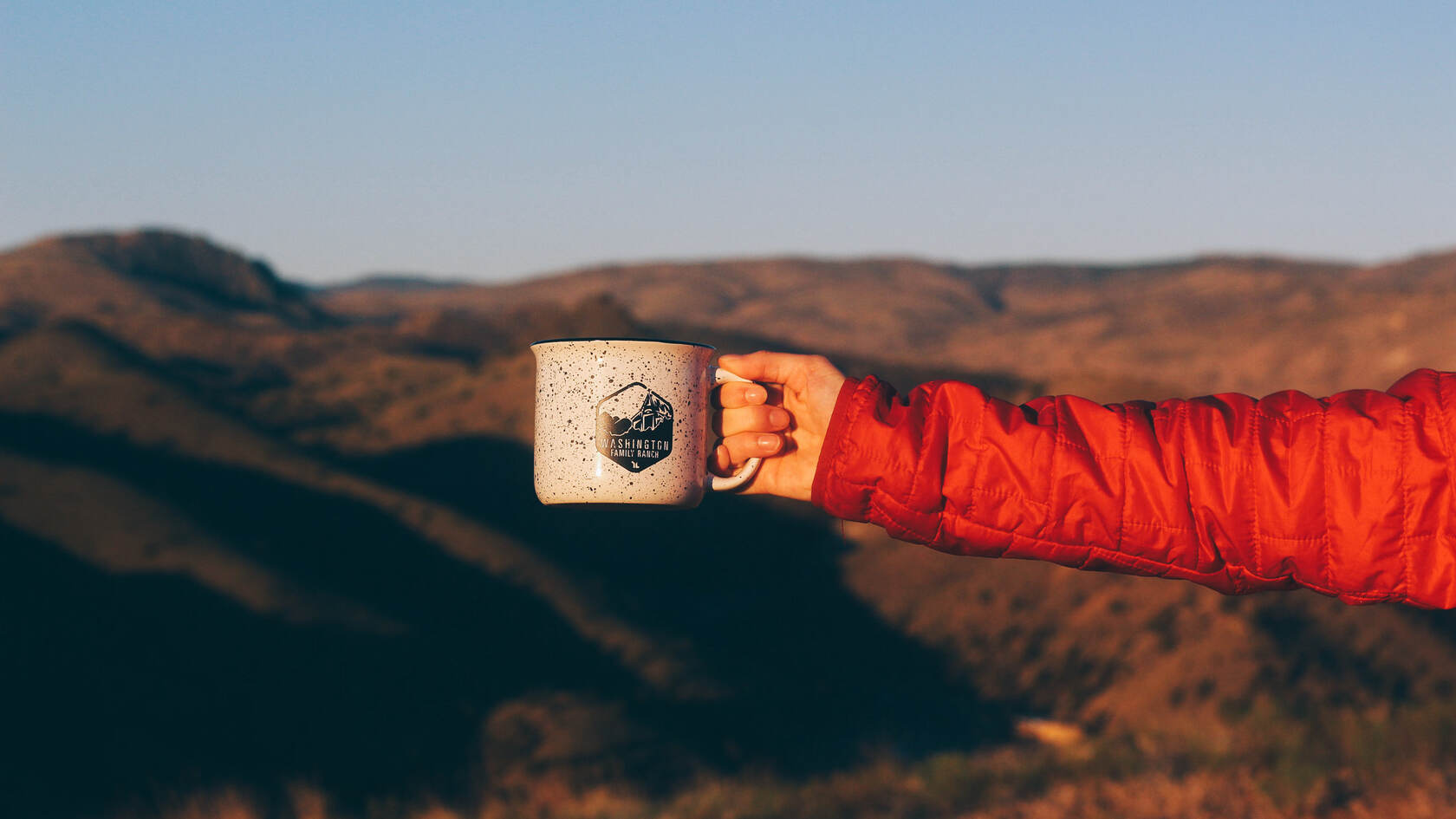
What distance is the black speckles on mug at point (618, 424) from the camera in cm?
203

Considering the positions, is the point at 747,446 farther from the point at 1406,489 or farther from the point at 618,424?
the point at 1406,489

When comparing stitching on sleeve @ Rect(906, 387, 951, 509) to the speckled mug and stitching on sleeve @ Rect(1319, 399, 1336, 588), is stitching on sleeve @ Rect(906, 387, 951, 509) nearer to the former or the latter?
the speckled mug

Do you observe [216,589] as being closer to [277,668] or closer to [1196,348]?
[277,668]

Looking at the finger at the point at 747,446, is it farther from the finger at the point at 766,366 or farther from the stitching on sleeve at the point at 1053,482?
the stitching on sleeve at the point at 1053,482

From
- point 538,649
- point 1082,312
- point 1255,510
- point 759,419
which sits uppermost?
point 759,419

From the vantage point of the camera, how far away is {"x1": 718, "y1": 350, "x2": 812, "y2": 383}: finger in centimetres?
224

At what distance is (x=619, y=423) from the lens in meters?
2.03

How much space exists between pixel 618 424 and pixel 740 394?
29 cm

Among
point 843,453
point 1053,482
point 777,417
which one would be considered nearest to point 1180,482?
point 1053,482

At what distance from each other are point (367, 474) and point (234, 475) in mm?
1894

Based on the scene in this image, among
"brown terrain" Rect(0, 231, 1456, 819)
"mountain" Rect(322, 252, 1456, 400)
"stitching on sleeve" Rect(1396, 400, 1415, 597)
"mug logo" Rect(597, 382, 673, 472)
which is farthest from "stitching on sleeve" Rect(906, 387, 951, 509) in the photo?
"mountain" Rect(322, 252, 1456, 400)

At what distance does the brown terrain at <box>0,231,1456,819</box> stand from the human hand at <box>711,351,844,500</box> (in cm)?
413

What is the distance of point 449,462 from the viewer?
17.8 metres

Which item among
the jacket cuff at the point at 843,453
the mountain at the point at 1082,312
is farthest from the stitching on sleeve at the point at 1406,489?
the mountain at the point at 1082,312
